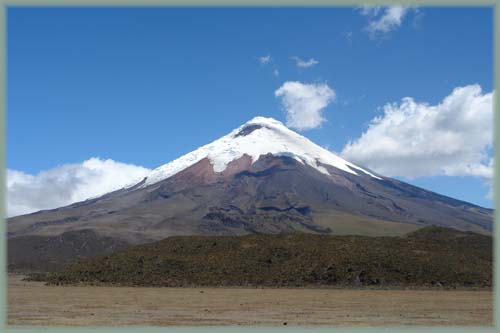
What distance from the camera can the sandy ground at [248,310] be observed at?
2833cm

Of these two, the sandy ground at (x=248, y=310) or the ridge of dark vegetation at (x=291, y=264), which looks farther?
the ridge of dark vegetation at (x=291, y=264)

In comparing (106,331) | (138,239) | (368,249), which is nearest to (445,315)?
(106,331)

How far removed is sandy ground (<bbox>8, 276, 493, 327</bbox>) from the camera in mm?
28334

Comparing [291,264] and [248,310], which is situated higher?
[248,310]

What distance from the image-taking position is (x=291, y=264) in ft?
213

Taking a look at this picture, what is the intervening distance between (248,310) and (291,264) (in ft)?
101

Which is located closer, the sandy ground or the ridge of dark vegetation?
the sandy ground

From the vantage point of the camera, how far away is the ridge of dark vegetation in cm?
6012

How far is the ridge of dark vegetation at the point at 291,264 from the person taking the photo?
60125 mm

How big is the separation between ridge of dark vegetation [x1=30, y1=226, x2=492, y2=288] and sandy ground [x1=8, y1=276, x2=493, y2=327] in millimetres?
11973

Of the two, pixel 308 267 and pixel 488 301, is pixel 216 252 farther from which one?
pixel 488 301

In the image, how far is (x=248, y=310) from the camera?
34406 millimetres

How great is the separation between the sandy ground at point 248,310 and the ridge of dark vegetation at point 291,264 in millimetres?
11973

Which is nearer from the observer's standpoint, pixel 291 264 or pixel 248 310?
pixel 248 310
